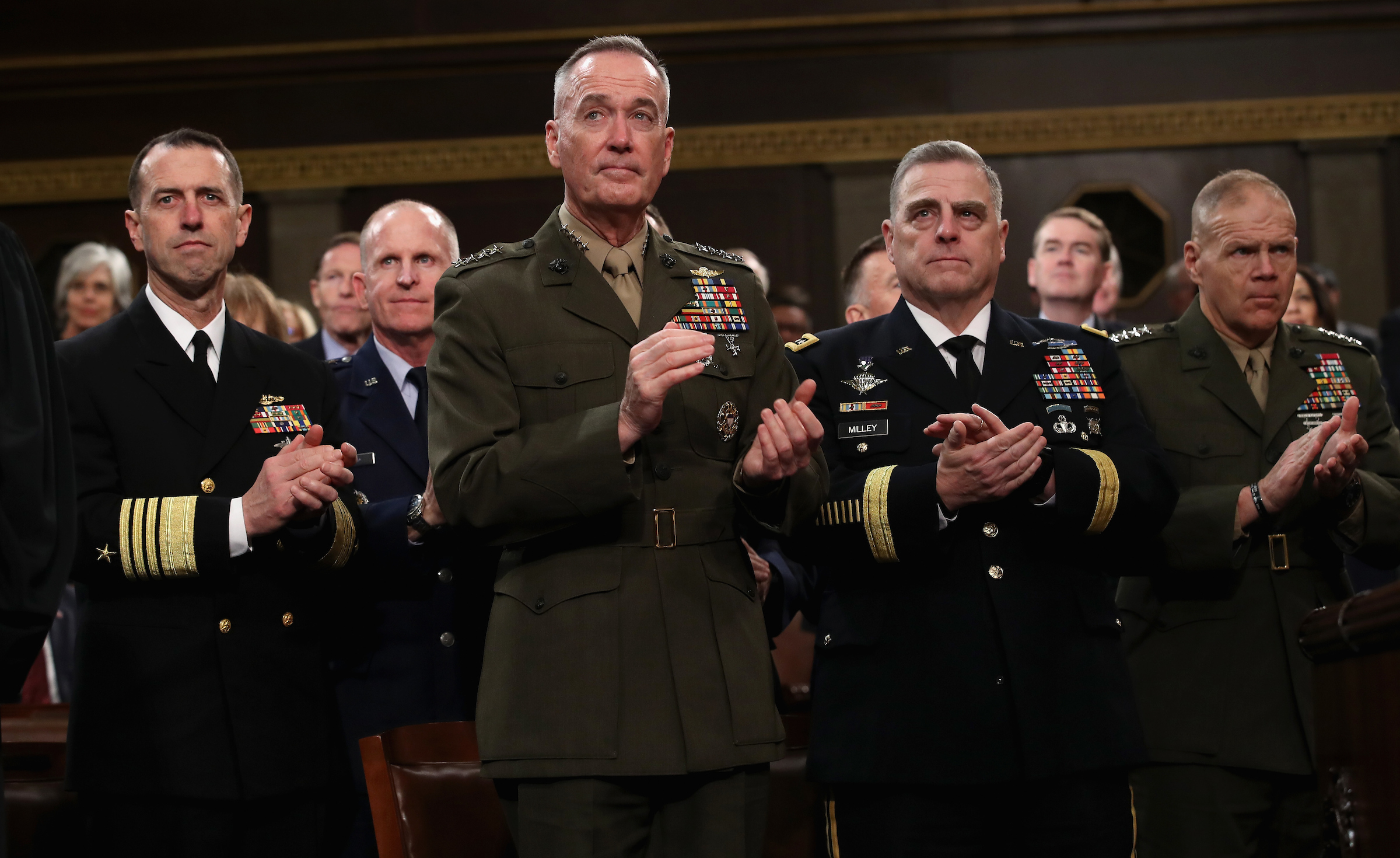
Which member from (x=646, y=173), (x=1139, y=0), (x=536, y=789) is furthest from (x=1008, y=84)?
(x=536, y=789)

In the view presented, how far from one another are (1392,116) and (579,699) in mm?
7387

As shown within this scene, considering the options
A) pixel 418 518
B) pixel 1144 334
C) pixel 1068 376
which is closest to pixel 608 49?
pixel 418 518

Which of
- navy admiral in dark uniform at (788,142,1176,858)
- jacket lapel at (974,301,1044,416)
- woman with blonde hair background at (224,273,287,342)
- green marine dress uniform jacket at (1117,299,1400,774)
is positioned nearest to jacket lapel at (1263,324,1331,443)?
green marine dress uniform jacket at (1117,299,1400,774)

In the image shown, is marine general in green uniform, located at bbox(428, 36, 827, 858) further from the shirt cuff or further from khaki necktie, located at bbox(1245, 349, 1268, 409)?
khaki necktie, located at bbox(1245, 349, 1268, 409)

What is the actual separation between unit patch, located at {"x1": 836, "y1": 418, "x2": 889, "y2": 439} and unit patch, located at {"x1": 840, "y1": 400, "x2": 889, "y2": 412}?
21 millimetres

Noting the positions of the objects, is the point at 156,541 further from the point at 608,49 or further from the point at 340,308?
the point at 340,308

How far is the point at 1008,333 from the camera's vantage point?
8.67 feet

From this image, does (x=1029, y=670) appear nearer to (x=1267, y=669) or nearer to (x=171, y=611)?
(x=1267, y=669)

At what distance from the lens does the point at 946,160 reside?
2.63m

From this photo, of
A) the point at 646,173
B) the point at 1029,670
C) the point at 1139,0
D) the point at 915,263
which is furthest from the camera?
the point at 1139,0

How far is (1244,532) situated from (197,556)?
1.87 m

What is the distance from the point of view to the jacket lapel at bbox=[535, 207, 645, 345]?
215cm

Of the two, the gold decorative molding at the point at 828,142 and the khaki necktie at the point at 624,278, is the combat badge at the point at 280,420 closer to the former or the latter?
the khaki necktie at the point at 624,278

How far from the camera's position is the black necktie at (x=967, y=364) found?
259 centimetres
